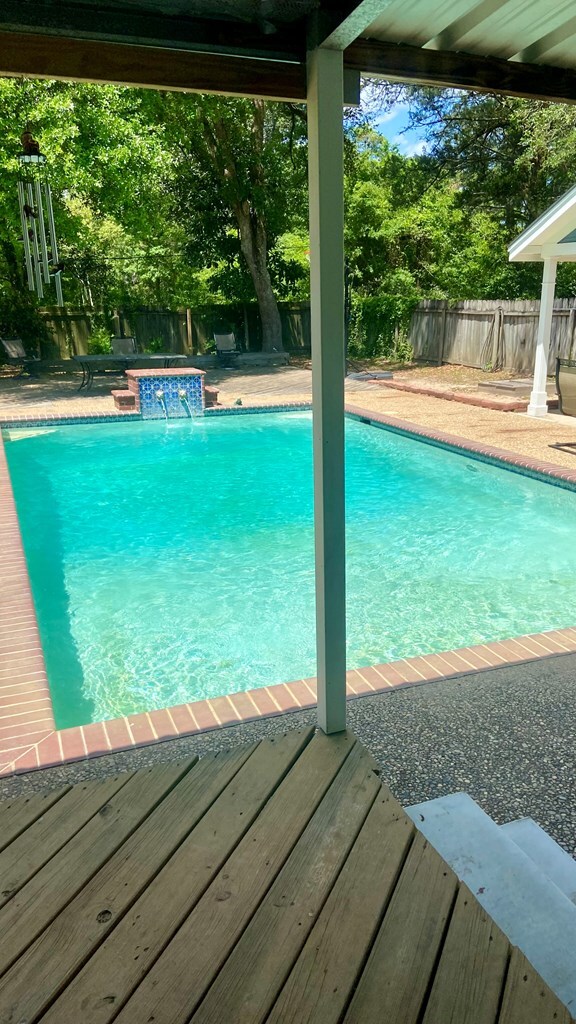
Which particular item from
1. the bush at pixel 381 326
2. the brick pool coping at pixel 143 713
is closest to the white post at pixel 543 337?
the bush at pixel 381 326

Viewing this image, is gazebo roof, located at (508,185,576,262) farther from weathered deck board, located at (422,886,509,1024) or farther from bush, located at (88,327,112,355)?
bush, located at (88,327,112,355)

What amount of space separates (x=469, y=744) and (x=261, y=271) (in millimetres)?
16686

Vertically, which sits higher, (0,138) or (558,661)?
(0,138)

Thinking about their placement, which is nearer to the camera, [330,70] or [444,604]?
[330,70]

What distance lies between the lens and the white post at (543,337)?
9.76 metres

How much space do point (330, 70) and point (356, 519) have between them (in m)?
5.45

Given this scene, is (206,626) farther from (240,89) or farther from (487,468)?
(487,468)

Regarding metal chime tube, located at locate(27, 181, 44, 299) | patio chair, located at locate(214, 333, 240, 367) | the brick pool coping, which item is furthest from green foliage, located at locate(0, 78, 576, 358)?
the brick pool coping

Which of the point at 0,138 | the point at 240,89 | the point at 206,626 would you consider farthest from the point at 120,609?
the point at 0,138

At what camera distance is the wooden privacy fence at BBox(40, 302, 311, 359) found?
1739 cm

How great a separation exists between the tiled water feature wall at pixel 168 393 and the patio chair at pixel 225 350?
19.0 ft

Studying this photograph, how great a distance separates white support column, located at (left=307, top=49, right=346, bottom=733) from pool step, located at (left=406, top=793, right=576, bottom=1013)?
0.44 meters

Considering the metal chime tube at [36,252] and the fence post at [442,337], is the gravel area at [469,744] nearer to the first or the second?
the metal chime tube at [36,252]

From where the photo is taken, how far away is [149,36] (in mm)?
1814
